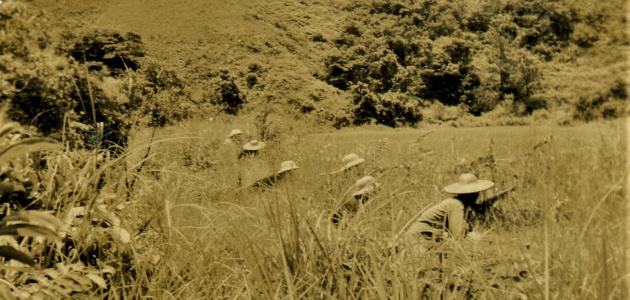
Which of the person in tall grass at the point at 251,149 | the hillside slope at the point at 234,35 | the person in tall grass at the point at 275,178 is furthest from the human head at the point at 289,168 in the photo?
the hillside slope at the point at 234,35

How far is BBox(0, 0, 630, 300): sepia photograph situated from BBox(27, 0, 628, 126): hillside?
0.32ft

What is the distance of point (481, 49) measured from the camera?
23781mm

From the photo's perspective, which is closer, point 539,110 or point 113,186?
point 113,186

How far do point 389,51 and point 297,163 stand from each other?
54.8ft

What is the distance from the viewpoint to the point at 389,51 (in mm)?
22578

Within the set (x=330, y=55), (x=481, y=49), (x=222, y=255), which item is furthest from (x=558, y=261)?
(x=481, y=49)

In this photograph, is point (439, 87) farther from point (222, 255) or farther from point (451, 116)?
point (222, 255)

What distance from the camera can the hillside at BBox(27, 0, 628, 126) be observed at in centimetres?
1906

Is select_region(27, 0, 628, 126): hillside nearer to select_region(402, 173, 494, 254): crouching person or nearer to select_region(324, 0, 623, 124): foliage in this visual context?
select_region(324, 0, 623, 124): foliage

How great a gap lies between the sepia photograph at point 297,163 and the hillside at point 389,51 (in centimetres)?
10

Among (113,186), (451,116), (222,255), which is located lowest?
(451,116)

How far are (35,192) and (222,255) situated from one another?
0.76 m

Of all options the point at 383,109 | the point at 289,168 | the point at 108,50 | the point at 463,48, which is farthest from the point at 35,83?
the point at 463,48

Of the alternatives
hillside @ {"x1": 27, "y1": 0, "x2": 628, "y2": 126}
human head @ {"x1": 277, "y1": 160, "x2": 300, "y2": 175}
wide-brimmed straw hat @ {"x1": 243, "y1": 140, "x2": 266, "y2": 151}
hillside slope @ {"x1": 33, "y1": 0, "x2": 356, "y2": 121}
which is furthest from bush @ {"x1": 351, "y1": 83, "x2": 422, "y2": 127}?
human head @ {"x1": 277, "y1": 160, "x2": 300, "y2": 175}
